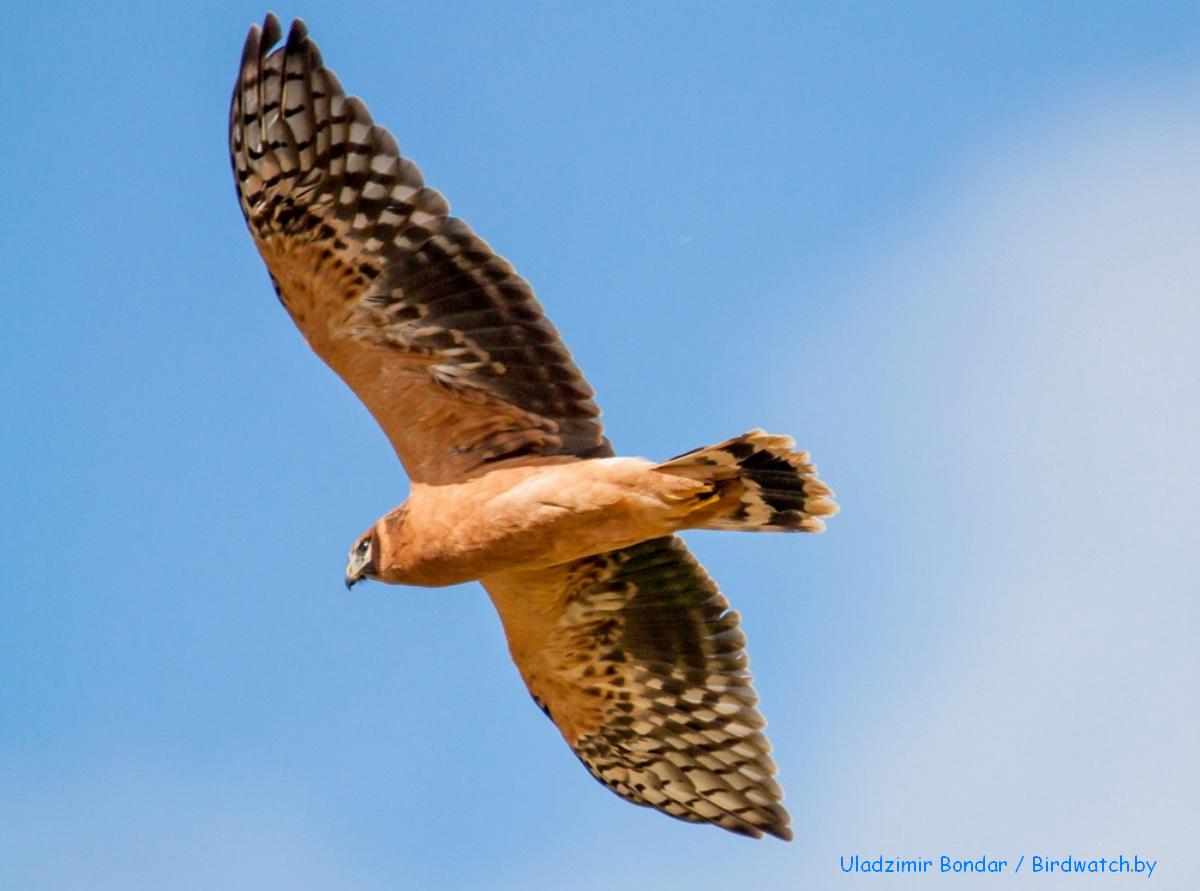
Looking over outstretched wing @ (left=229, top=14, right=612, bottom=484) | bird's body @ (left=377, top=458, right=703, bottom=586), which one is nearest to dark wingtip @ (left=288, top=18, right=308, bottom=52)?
outstretched wing @ (left=229, top=14, right=612, bottom=484)

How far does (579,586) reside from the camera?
35.7 ft

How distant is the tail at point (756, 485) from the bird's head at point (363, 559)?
1701mm

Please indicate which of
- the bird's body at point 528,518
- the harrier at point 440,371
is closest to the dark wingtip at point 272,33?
the harrier at point 440,371

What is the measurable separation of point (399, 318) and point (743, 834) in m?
4.06

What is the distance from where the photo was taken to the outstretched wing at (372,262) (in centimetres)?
977

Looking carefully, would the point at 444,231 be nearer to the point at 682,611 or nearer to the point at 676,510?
the point at 676,510

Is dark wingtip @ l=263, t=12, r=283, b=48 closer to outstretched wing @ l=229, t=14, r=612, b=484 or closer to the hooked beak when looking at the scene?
outstretched wing @ l=229, t=14, r=612, b=484

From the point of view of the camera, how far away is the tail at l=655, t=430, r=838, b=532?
968 centimetres

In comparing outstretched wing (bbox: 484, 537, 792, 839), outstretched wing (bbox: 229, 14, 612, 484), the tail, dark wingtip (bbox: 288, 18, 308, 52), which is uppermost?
dark wingtip (bbox: 288, 18, 308, 52)

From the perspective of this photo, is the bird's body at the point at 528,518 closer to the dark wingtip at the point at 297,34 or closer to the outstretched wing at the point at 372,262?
the outstretched wing at the point at 372,262

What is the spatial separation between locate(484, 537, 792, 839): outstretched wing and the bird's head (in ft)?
2.92

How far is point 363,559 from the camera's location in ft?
33.0

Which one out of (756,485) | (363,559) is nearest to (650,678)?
(756,485)

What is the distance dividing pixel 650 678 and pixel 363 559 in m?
2.24
